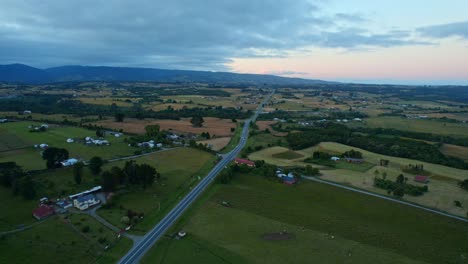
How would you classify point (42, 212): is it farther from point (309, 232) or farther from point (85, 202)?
point (309, 232)

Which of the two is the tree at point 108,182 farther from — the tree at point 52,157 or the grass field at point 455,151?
the grass field at point 455,151

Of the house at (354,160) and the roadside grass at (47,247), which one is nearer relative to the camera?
the roadside grass at (47,247)

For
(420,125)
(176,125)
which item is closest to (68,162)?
(176,125)

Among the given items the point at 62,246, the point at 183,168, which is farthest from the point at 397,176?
the point at 62,246

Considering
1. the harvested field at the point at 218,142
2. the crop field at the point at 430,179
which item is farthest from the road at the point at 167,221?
the crop field at the point at 430,179

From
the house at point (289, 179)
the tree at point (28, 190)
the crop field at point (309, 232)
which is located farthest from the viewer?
the house at point (289, 179)

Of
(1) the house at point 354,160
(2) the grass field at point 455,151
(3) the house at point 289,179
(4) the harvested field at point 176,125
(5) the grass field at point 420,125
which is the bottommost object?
(3) the house at point 289,179
